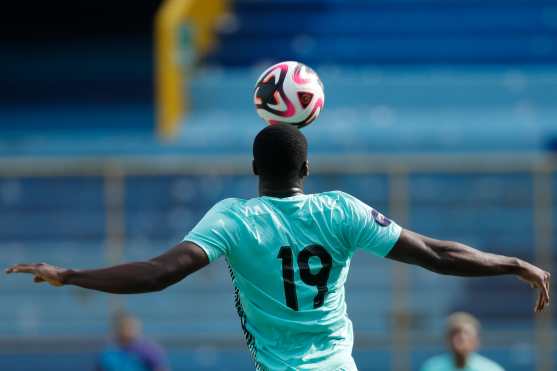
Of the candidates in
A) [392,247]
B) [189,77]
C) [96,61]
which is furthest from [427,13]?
[392,247]

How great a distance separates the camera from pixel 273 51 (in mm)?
15898

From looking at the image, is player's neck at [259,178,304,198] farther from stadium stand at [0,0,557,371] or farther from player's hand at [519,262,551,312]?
stadium stand at [0,0,557,371]

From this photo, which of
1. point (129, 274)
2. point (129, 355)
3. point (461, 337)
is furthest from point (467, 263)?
point (129, 355)

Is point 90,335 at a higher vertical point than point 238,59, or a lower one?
lower

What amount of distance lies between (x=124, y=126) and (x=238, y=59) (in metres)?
1.78

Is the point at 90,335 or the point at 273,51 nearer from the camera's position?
the point at 90,335

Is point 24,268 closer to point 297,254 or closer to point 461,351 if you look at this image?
point 297,254

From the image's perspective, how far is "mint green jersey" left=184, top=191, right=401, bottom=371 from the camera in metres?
4.80

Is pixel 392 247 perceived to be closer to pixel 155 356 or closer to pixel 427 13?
pixel 155 356

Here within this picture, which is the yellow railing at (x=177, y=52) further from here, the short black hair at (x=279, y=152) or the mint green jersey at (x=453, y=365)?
the short black hair at (x=279, y=152)

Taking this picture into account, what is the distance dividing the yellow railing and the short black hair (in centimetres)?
984

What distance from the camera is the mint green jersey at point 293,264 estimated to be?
4801mm

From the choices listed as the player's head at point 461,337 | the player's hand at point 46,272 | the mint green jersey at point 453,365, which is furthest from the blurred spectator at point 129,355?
the player's hand at point 46,272

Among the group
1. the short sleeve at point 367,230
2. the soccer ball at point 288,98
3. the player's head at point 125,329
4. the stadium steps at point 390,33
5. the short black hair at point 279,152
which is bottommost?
the player's head at point 125,329
